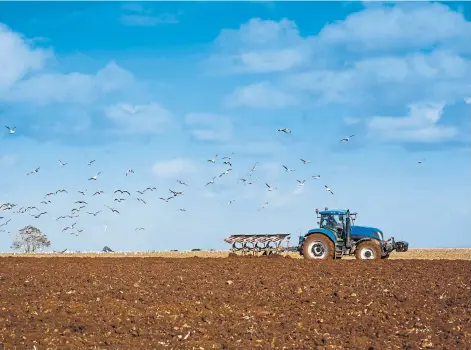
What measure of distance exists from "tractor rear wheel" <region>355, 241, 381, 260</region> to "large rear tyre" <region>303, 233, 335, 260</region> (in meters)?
1.25

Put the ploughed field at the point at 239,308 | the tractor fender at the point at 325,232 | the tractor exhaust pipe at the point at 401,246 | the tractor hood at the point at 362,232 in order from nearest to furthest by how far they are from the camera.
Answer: the ploughed field at the point at 239,308
the tractor fender at the point at 325,232
the tractor hood at the point at 362,232
the tractor exhaust pipe at the point at 401,246

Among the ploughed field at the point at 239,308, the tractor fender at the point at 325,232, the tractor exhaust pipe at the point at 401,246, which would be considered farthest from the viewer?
the tractor exhaust pipe at the point at 401,246

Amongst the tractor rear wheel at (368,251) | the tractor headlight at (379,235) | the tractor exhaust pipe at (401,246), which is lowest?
the tractor rear wheel at (368,251)

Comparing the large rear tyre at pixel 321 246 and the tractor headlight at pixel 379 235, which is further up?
the tractor headlight at pixel 379 235

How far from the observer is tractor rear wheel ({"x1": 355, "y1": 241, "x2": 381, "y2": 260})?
102 feet

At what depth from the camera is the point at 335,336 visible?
15.5 meters

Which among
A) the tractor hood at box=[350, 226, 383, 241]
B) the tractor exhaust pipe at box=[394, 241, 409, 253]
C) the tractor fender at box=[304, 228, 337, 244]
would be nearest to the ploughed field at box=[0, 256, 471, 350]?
the tractor fender at box=[304, 228, 337, 244]

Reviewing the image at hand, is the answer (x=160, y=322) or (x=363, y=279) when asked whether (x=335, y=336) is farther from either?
(x=363, y=279)

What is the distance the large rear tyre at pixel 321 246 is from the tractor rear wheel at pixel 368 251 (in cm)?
125

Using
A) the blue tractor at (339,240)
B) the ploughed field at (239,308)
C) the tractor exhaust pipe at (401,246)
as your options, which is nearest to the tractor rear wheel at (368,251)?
the blue tractor at (339,240)

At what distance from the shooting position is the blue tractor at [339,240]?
102ft

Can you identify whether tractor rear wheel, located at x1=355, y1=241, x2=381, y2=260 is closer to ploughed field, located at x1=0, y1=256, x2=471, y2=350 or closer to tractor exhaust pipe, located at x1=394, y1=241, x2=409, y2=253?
tractor exhaust pipe, located at x1=394, y1=241, x2=409, y2=253

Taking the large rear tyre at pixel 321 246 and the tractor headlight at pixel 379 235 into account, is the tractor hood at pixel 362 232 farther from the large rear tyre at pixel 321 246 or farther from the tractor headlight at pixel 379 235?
the large rear tyre at pixel 321 246

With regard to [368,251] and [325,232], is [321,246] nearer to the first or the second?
[325,232]
